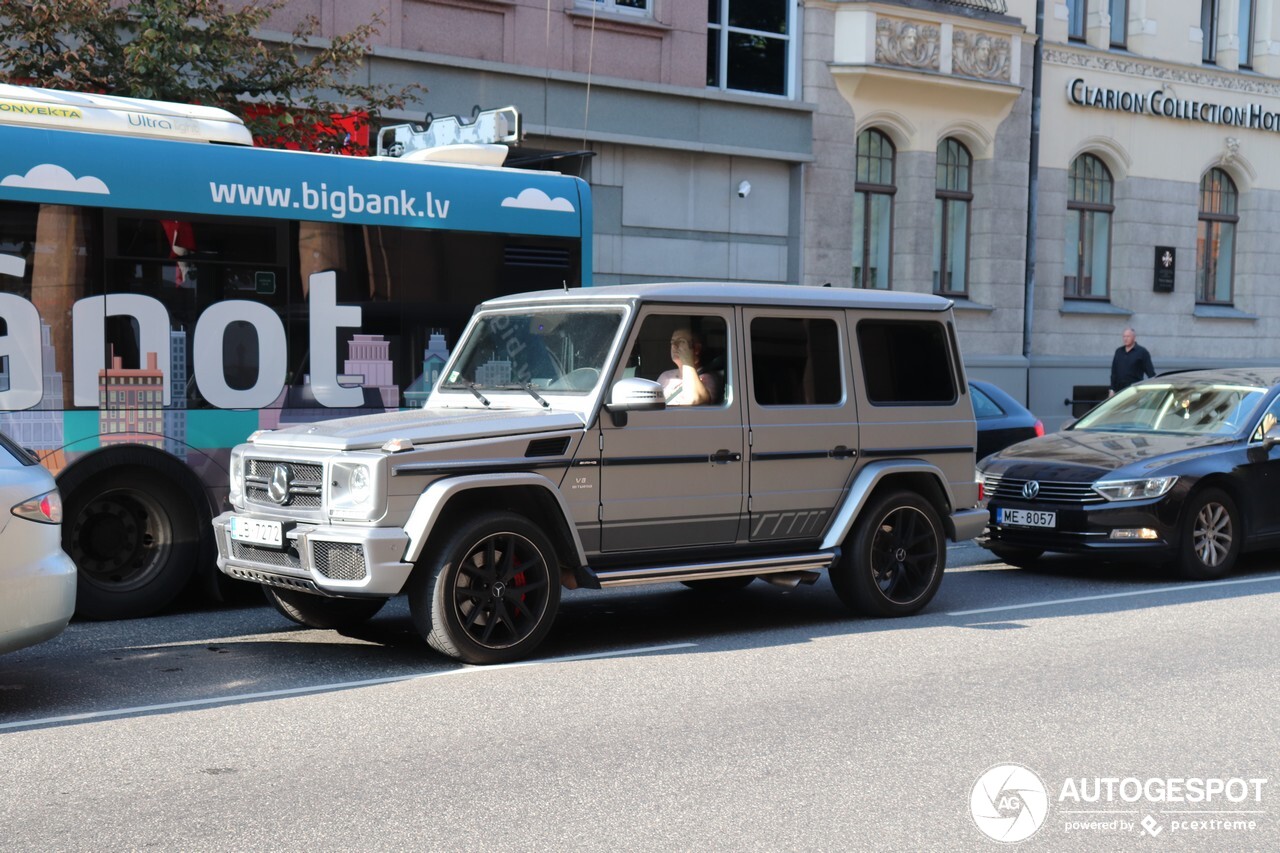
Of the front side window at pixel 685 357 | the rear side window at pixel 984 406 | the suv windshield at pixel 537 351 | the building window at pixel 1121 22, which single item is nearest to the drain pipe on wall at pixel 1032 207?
the building window at pixel 1121 22

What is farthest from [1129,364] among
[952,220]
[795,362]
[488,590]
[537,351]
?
[488,590]

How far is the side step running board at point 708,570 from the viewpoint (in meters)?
8.33

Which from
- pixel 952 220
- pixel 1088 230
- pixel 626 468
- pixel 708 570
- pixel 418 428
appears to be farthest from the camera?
pixel 1088 230

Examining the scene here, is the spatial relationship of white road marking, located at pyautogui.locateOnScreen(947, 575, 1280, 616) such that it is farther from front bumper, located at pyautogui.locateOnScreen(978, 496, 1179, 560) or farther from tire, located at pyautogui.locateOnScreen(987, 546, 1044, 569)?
tire, located at pyautogui.locateOnScreen(987, 546, 1044, 569)

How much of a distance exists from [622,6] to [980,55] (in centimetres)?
658

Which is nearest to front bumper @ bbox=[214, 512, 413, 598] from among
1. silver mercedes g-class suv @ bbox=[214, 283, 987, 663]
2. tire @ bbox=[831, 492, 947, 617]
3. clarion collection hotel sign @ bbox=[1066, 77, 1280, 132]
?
silver mercedes g-class suv @ bbox=[214, 283, 987, 663]

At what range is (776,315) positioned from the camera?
912 cm

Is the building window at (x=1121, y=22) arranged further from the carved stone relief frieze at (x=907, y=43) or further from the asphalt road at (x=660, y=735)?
the asphalt road at (x=660, y=735)

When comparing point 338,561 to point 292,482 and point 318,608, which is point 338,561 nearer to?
point 292,482

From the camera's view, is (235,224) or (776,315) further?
(235,224)

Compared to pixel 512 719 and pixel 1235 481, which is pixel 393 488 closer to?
pixel 512 719

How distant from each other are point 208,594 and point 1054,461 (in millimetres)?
6379

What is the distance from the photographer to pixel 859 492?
933 cm

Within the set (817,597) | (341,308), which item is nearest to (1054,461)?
(817,597)
